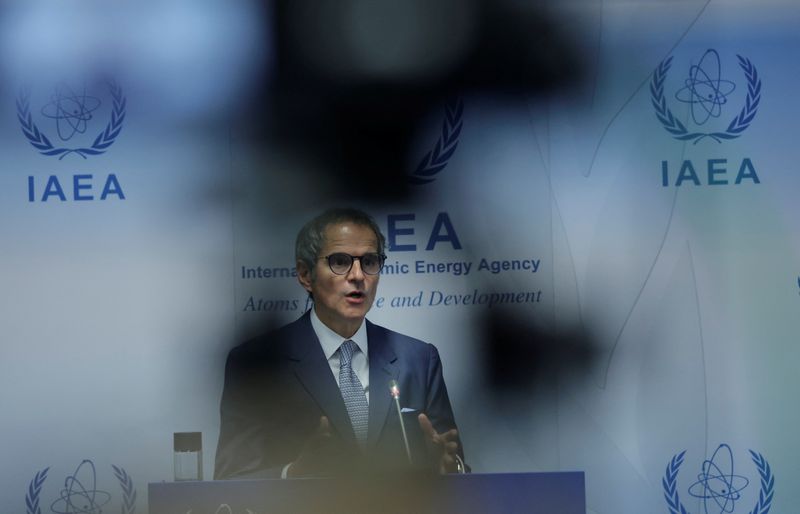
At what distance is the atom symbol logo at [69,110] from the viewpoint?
2.71 m

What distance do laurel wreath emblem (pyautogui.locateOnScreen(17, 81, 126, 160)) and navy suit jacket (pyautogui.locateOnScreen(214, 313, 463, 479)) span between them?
656mm

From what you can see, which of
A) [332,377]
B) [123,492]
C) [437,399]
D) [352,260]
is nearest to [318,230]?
[352,260]

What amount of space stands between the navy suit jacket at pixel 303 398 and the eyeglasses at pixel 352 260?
0.49 feet

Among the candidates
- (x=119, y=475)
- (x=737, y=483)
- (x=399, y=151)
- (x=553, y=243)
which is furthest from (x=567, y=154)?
(x=119, y=475)

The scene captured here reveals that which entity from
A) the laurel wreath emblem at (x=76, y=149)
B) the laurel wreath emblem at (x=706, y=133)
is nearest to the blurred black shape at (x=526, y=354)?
the laurel wreath emblem at (x=706, y=133)

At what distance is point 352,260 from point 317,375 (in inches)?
12.5

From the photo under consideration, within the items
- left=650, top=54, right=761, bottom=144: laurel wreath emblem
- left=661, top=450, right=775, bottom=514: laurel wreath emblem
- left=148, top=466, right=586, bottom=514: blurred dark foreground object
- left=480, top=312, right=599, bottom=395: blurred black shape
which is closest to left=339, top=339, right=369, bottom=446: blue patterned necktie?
left=480, top=312, right=599, bottom=395: blurred black shape

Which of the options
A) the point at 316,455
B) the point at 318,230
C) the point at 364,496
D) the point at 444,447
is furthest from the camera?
the point at 318,230

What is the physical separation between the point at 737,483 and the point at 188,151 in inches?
67.2

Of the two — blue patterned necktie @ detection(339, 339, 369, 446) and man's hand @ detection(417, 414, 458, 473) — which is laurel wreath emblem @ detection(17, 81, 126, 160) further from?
man's hand @ detection(417, 414, 458, 473)

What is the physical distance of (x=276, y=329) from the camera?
2729 millimetres

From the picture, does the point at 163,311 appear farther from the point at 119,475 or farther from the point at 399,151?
the point at 399,151

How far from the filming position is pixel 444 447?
232 cm

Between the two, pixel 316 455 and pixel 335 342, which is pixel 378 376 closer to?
pixel 335 342
